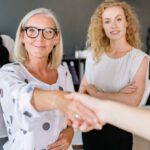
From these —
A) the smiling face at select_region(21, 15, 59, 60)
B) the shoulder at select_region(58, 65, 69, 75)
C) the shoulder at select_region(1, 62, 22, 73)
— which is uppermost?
the smiling face at select_region(21, 15, 59, 60)

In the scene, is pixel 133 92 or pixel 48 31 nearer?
pixel 48 31

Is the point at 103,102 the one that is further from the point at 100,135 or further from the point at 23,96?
the point at 100,135

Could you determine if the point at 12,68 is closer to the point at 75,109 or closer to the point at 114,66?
the point at 75,109

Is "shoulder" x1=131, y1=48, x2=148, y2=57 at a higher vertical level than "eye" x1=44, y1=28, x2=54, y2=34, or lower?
lower

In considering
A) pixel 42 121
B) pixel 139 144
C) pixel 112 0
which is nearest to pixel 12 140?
pixel 42 121

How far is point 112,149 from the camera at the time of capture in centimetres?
182

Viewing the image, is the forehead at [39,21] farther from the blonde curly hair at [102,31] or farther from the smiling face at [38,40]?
the blonde curly hair at [102,31]

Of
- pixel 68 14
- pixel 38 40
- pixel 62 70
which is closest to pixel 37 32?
pixel 38 40

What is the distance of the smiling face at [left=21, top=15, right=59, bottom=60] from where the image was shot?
1287mm

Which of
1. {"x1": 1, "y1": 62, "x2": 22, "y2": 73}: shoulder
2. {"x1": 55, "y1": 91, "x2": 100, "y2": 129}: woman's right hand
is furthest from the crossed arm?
{"x1": 55, "y1": 91, "x2": 100, "y2": 129}: woman's right hand

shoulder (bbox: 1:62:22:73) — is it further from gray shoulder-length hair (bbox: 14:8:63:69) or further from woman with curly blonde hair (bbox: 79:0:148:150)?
woman with curly blonde hair (bbox: 79:0:148:150)

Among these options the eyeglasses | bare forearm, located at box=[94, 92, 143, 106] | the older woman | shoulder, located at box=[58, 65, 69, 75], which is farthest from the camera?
bare forearm, located at box=[94, 92, 143, 106]

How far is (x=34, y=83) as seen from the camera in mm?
1247

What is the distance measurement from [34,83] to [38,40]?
186mm
